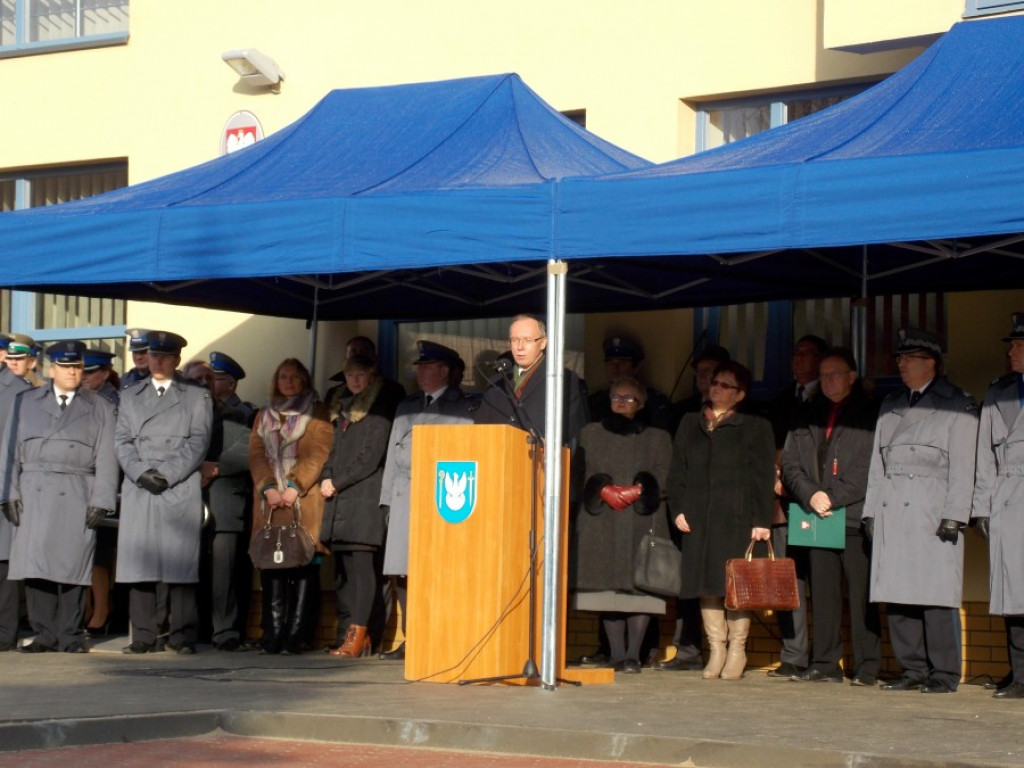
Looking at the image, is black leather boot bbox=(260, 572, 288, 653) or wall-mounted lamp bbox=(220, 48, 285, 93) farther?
wall-mounted lamp bbox=(220, 48, 285, 93)

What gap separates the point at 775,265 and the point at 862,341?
124 centimetres

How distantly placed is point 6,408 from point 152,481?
136 cm

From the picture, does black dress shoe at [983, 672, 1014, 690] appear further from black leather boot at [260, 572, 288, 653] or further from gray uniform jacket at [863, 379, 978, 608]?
black leather boot at [260, 572, 288, 653]

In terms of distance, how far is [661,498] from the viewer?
1155 cm

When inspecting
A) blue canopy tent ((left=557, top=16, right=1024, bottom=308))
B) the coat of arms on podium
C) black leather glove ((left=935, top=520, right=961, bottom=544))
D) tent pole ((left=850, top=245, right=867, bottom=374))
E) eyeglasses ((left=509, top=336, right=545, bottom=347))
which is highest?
blue canopy tent ((left=557, top=16, right=1024, bottom=308))

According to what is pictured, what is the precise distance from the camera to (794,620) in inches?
456

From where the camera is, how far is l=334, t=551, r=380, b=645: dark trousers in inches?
505

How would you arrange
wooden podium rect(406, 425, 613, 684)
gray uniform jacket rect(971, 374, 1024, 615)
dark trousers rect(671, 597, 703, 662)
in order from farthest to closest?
dark trousers rect(671, 597, 703, 662)
gray uniform jacket rect(971, 374, 1024, 615)
wooden podium rect(406, 425, 613, 684)

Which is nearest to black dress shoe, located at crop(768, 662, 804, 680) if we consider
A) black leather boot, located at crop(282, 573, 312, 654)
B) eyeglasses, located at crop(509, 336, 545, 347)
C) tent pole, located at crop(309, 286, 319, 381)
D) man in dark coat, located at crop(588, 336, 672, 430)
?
man in dark coat, located at crop(588, 336, 672, 430)

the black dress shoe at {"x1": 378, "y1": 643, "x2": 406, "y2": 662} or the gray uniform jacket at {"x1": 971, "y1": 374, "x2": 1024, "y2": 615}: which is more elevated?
the gray uniform jacket at {"x1": 971, "y1": 374, "x2": 1024, "y2": 615}

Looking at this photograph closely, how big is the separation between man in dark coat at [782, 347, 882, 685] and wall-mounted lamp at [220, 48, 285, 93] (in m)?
5.66

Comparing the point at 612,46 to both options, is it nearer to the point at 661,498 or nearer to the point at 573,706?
the point at 661,498

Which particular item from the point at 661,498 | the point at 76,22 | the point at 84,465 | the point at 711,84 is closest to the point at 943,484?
the point at 661,498

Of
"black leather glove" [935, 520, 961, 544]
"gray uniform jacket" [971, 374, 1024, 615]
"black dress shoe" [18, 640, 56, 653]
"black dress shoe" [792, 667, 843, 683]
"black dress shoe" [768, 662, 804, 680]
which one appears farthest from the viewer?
"black dress shoe" [18, 640, 56, 653]
